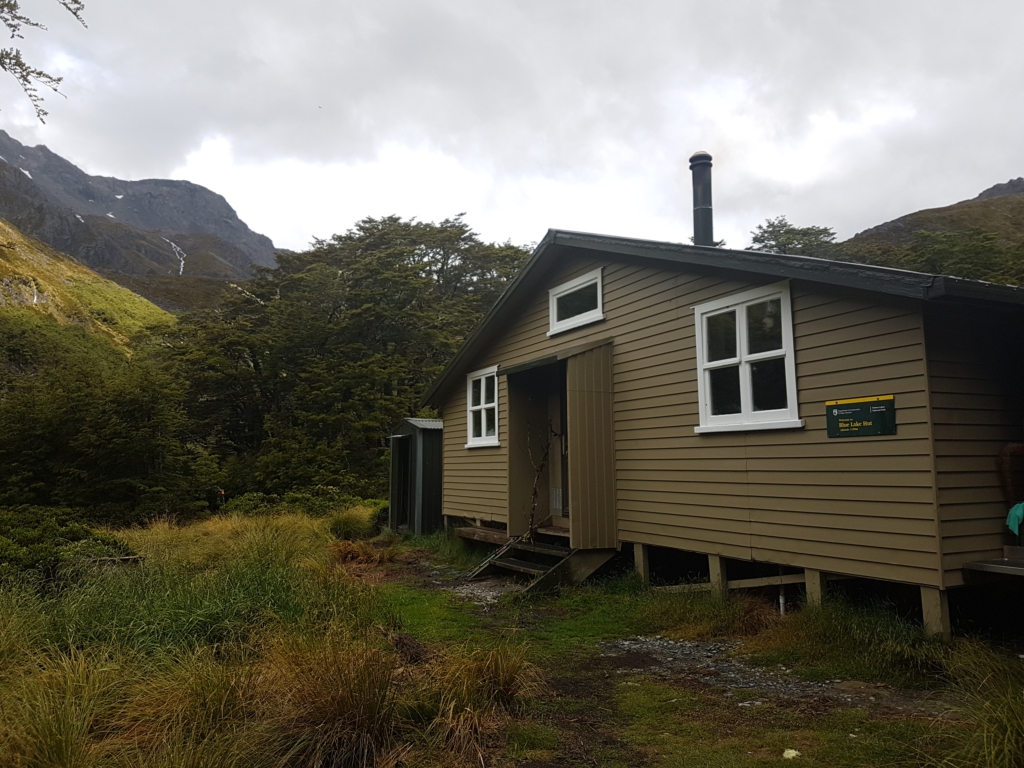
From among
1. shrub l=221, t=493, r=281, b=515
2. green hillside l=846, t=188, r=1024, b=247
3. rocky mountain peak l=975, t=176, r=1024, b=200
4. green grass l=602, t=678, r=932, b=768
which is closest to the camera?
green grass l=602, t=678, r=932, b=768

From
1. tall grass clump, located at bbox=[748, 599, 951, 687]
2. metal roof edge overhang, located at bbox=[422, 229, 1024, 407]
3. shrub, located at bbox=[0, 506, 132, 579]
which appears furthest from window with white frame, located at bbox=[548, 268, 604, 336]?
shrub, located at bbox=[0, 506, 132, 579]

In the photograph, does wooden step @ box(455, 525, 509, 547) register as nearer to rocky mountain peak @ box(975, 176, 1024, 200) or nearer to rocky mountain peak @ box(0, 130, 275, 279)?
rocky mountain peak @ box(0, 130, 275, 279)

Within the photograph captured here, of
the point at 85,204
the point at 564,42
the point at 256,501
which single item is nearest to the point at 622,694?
the point at 564,42

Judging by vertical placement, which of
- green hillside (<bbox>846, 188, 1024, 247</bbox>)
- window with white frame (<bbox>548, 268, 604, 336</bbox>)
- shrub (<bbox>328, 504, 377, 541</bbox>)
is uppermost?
green hillside (<bbox>846, 188, 1024, 247</bbox>)

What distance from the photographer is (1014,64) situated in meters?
25.5

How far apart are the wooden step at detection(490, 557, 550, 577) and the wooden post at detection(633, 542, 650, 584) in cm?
113

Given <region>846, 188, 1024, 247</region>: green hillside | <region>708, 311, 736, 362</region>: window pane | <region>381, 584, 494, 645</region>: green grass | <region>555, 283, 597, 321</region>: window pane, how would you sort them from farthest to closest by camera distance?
<region>846, 188, 1024, 247</region>: green hillside, <region>555, 283, 597, 321</region>: window pane, <region>708, 311, 736, 362</region>: window pane, <region>381, 584, 494, 645</region>: green grass

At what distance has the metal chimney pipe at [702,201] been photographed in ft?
29.5

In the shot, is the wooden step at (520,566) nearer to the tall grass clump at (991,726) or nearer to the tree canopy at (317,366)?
the tall grass clump at (991,726)

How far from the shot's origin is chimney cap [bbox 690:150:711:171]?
9.33m

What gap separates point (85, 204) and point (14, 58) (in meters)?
207

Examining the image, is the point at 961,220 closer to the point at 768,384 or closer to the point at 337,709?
the point at 768,384

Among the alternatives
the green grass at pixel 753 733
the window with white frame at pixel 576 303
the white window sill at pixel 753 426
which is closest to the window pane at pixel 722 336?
the white window sill at pixel 753 426

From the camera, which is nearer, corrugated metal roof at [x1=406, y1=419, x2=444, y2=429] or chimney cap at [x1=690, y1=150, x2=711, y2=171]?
chimney cap at [x1=690, y1=150, x2=711, y2=171]
